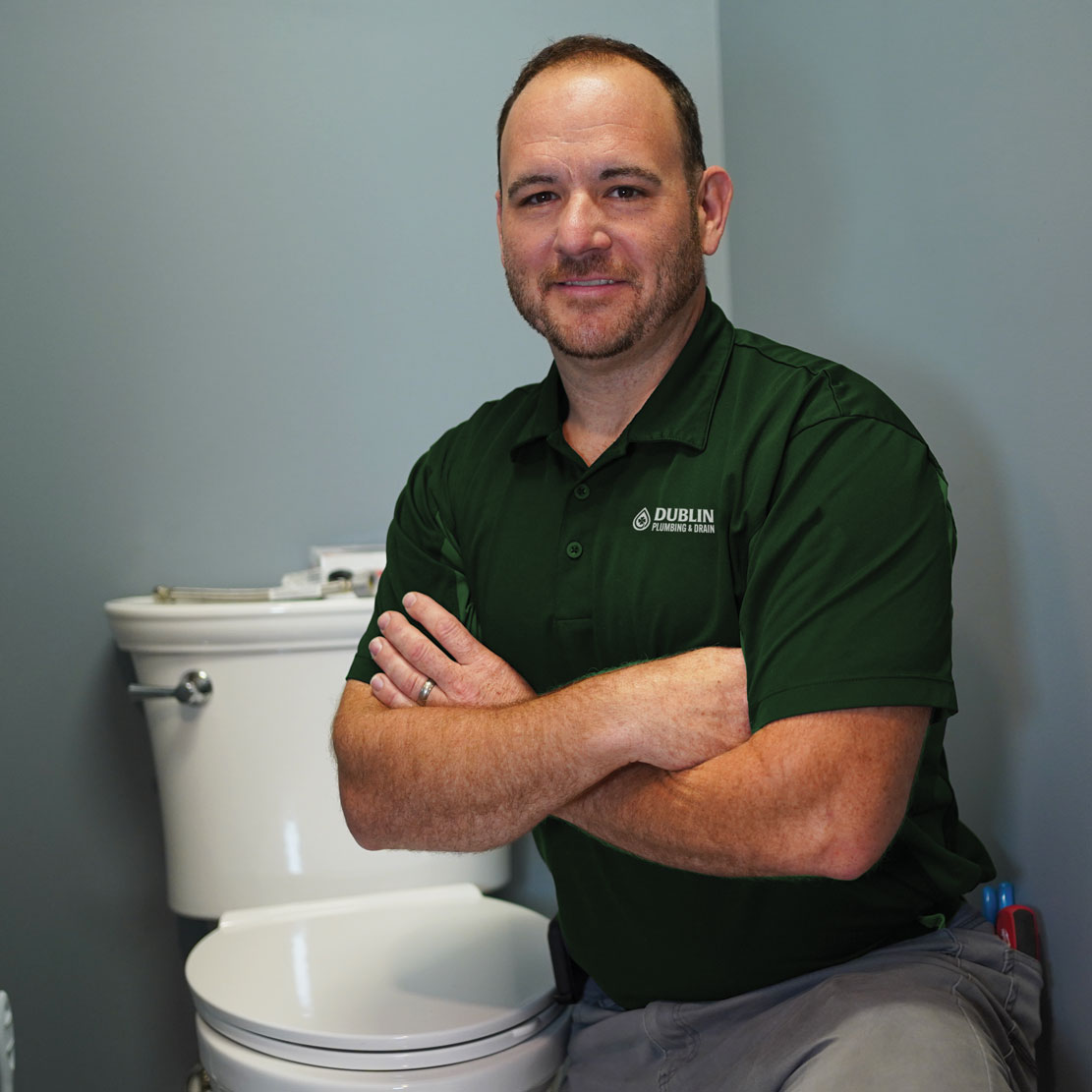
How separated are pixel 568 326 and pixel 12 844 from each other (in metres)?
1.21

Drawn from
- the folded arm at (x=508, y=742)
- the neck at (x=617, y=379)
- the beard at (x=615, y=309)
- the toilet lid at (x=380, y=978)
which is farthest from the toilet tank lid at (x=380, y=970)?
the beard at (x=615, y=309)

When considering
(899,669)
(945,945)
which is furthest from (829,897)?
(899,669)

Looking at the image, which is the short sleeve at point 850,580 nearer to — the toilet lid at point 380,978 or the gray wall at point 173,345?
the toilet lid at point 380,978

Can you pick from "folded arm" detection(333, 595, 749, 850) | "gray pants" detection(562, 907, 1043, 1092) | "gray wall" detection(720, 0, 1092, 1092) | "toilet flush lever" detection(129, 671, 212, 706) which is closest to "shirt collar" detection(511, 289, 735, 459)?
"folded arm" detection(333, 595, 749, 850)

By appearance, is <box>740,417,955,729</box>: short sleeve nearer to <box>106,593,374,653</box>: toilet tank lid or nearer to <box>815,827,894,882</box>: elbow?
<box>815,827,894,882</box>: elbow

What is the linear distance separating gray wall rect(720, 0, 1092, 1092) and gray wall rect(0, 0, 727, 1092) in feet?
2.14

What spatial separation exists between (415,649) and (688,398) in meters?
0.36

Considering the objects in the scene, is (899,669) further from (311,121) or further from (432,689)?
(311,121)

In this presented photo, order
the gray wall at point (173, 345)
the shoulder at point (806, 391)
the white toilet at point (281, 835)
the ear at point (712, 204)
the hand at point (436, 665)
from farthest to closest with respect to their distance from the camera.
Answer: the gray wall at point (173, 345)
the white toilet at point (281, 835)
the ear at point (712, 204)
the hand at point (436, 665)
the shoulder at point (806, 391)

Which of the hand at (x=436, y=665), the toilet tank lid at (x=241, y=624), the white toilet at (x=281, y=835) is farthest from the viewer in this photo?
the toilet tank lid at (x=241, y=624)

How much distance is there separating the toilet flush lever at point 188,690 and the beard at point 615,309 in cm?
77

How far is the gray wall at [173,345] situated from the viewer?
1732 mm

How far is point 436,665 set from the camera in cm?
112

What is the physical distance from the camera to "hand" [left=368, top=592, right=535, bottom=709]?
1104mm
